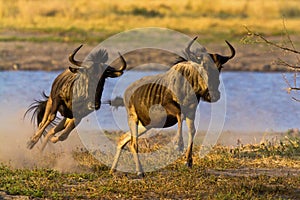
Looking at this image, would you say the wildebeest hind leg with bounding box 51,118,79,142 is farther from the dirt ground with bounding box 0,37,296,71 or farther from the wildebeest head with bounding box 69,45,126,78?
the dirt ground with bounding box 0,37,296,71

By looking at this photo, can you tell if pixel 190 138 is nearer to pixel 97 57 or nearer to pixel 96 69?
pixel 96 69

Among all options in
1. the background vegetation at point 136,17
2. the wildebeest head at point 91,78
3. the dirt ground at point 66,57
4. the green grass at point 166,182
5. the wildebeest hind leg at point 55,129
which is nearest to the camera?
the green grass at point 166,182

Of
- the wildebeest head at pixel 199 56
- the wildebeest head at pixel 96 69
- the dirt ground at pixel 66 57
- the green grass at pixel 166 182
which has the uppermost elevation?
the dirt ground at pixel 66 57

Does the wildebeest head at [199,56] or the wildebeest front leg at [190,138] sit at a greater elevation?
the wildebeest head at [199,56]

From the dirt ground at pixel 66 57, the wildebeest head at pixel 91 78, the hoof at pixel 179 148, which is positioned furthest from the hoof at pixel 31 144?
the dirt ground at pixel 66 57

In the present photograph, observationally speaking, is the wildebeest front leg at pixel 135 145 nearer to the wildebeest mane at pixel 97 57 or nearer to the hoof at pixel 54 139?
the wildebeest mane at pixel 97 57

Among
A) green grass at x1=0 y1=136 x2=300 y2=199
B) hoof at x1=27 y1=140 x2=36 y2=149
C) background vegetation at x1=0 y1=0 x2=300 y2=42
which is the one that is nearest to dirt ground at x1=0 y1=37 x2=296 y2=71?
background vegetation at x1=0 y1=0 x2=300 y2=42

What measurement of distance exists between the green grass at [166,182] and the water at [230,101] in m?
3.56

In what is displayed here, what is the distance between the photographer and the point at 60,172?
29.1 ft

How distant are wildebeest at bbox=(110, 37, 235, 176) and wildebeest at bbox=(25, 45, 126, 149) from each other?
0.56 meters

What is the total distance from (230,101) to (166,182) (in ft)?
29.8

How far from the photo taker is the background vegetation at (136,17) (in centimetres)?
2834

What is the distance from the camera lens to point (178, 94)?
877 centimetres

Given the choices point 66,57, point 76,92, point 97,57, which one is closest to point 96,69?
point 97,57
